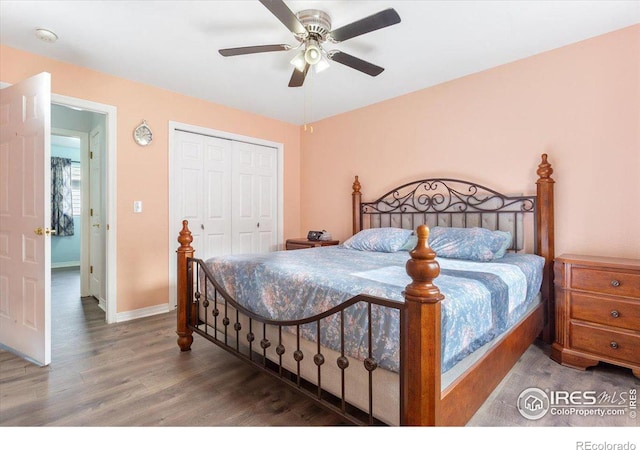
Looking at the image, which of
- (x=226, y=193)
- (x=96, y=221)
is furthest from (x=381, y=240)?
(x=96, y=221)

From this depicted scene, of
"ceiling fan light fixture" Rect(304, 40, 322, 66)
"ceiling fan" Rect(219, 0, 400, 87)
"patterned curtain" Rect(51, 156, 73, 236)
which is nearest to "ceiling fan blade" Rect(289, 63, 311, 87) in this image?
"ceiling fan" Rect(219, 0, 400, 87)

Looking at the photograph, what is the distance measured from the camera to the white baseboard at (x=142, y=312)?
314 centimetres

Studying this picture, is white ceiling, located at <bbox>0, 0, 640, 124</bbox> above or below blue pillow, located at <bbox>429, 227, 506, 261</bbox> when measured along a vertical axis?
above

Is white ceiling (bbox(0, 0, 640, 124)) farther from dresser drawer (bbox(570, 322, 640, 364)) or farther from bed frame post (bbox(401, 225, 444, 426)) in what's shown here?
dresser drawer (bbox(570, 322, 640, 364))

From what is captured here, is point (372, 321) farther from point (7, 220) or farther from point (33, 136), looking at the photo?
point (7, 220)

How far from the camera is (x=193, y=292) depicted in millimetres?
2457

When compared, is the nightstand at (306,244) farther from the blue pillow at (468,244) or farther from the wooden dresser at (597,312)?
the wooden dresser at (597,312)

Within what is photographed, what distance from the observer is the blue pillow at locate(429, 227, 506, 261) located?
242 cm

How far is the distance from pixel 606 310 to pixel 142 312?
3957 millimetres

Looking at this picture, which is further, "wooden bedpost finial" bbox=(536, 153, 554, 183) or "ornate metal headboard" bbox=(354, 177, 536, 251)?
"ornate metal headboard" bbox=(354, 177, 536, 251)

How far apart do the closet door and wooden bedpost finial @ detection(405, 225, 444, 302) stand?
3.39m

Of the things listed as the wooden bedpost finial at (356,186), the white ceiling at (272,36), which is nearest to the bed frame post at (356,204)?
the wooden bedpost finial at (356,186)

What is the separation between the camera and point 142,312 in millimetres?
3289
